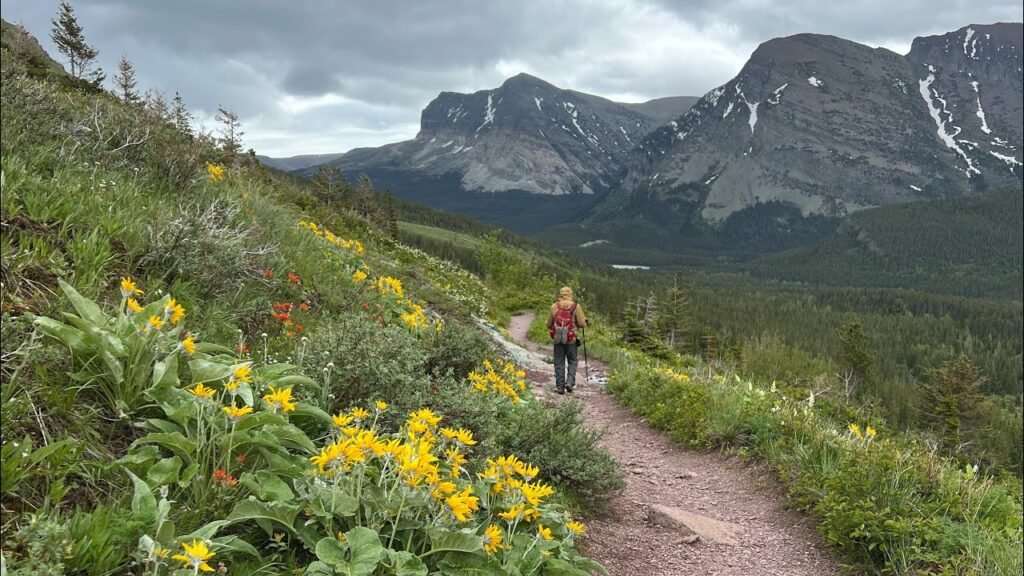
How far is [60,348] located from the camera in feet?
9.38

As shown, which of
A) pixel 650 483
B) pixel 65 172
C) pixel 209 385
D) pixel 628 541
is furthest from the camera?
pixel 650 483

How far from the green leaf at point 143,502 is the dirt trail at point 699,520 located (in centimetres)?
331

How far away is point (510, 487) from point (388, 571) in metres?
1.00

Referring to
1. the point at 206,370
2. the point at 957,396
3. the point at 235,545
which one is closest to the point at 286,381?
the point at 206,370

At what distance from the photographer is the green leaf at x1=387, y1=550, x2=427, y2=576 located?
252 centimetres

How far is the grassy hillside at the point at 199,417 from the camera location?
7.61ft

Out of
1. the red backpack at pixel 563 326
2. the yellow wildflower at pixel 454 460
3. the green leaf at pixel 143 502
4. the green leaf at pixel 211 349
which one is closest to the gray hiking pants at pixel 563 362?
the red backpack at pixel 563 326

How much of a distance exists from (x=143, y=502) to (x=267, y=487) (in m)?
0.51

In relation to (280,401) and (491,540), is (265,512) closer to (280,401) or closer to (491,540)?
(280,401)

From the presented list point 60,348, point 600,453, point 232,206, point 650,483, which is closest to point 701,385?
point 650,483

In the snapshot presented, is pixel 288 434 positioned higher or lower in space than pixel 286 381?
lower

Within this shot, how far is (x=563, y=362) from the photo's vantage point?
38.9 ft

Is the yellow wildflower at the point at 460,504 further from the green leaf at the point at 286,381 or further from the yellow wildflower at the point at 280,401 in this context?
the green leaf at the point at 286,381

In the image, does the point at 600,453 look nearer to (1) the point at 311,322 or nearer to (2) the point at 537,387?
(1) the point at 311,322
